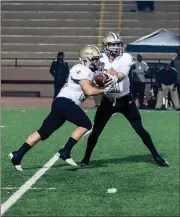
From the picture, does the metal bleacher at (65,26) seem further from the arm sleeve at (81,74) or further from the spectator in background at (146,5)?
the arm sleeve at (81,74)

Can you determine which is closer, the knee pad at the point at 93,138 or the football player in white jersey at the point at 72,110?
the football player in white jersey at the point at 72,110

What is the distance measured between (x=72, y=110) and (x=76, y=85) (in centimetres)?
34

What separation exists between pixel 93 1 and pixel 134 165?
24.6m

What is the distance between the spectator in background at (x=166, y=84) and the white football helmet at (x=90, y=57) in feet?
41.4

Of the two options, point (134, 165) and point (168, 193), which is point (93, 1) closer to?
point (134, 165)

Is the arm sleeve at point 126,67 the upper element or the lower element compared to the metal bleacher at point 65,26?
upper

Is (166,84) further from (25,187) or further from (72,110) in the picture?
(25,187)

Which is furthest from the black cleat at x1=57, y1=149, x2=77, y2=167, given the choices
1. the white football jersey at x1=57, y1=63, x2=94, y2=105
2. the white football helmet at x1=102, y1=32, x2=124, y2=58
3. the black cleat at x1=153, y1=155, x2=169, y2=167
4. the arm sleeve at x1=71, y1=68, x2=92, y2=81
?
the white football helmet at x1=102, y1=32, x2=124, y2=58

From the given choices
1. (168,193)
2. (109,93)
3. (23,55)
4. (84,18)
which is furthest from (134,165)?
(84,18)

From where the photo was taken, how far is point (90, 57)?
9805 millimetres

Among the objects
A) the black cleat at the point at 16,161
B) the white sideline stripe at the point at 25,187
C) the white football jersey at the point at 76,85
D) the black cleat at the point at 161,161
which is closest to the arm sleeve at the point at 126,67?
the white football jersey at the point at 76,85

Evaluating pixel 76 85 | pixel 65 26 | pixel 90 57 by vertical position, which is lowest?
pixel 65 26

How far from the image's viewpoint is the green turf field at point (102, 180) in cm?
724

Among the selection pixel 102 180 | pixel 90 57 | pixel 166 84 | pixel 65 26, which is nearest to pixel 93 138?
pixel 90 57
